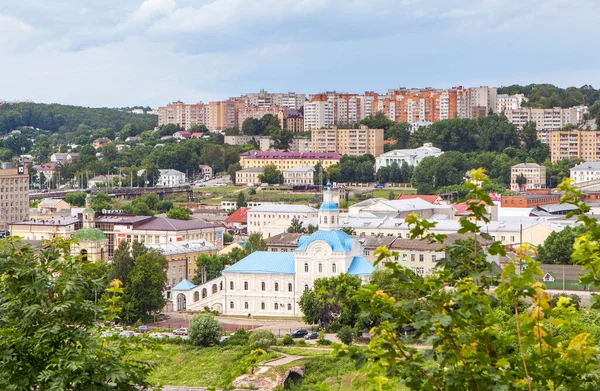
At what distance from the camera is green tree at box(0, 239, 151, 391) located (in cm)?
863

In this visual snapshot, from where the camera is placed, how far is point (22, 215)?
62.8m

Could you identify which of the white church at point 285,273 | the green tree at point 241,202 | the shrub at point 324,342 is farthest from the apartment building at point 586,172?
the shrub at point 324,342

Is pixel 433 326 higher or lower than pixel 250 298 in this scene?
higher

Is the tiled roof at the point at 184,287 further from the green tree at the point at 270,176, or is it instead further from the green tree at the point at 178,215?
the green tree at the point at 270,176

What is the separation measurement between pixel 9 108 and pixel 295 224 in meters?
111

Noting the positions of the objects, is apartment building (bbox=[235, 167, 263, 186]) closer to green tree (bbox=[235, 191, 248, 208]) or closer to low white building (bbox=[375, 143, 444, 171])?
low white building (bbox=[375, 143, 444, 171])

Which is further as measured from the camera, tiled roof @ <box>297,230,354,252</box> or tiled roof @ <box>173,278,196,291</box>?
tiled roof @ <box>173,278,196,291</box>

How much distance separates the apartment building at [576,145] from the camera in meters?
85.6

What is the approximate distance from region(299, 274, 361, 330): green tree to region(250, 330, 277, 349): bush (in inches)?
105

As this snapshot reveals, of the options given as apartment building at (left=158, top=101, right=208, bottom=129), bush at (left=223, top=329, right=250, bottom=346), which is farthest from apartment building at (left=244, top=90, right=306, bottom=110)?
bush at (left=223, top=329, right=250, bottom=346)

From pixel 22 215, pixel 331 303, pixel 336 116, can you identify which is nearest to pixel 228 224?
pixel 22 215

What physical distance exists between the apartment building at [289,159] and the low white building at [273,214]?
28.0 meters

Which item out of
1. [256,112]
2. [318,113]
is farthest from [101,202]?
[256,112]

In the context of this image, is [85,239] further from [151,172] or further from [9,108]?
[9,108]
